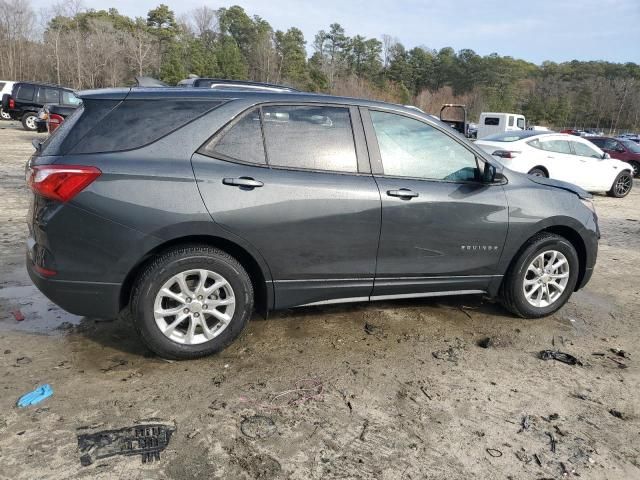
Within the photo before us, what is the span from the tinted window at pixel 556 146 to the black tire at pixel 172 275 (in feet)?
32.9

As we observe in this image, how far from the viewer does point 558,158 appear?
11430 millimetres

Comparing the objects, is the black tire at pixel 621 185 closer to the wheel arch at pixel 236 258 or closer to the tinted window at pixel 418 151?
the tinted window at pixel 418 151

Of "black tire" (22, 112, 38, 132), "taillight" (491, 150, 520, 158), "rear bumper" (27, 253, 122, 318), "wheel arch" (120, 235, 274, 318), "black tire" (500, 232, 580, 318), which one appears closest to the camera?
"rear bumper" (27, 253, 122, 318)

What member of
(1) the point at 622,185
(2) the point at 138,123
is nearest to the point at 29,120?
(2) the point at 138,123

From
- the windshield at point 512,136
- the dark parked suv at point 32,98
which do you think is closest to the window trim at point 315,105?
the windshield at point 512,136

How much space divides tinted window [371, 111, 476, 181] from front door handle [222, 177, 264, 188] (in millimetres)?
994

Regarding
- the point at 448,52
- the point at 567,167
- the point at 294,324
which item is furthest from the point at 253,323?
the point at 448,52

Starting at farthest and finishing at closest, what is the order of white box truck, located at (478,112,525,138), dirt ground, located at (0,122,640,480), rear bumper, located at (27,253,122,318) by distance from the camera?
white box truck, located at (478,112,525,138) → rear bumper, located at (27,253,122,318) → dirt ground, located at (0,122,640,480)

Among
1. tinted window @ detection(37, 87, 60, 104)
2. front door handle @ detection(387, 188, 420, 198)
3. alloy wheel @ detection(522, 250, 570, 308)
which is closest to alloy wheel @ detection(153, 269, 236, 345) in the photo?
front door handle @ detection(387, 188, 420, 198)

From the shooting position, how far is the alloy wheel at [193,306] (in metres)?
3.19

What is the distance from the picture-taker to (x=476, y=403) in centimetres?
300

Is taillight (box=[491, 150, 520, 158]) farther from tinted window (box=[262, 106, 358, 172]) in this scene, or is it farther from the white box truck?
the white box truck

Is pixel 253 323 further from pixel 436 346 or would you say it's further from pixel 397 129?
pixel 397 129

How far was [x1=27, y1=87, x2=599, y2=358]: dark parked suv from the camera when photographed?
3.01 m
